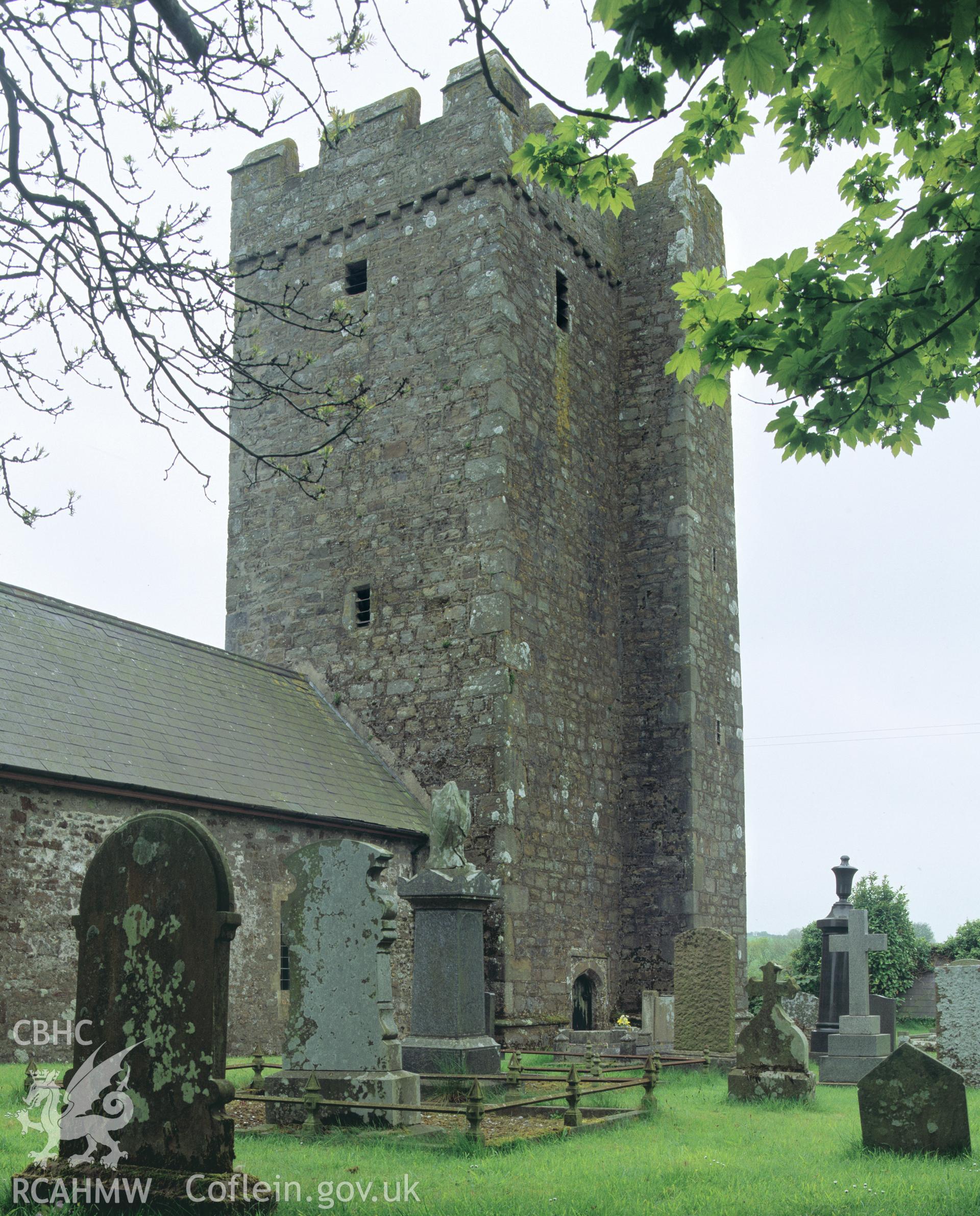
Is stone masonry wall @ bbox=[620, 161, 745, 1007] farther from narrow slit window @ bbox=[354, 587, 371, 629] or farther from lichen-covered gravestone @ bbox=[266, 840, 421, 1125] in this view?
lichen-covered gravestone @ bbox=[266, 840, 421, 1125]

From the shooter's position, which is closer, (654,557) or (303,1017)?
(303,1017)

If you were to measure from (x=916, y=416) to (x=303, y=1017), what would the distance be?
6.34 metres

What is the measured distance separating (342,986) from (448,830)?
2.57 metres

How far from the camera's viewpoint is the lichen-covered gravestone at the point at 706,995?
14734 mm

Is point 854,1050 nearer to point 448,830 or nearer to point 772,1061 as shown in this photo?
point 772,1061

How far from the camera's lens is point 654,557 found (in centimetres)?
2044

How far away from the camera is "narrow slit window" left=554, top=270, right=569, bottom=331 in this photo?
65.5ft

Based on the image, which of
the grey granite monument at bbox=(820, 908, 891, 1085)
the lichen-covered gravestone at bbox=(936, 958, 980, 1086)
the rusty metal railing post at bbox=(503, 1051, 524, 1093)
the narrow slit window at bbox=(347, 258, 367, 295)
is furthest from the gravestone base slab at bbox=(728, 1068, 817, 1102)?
the narrow slit window at bbox=(347, 258, 367, 295)

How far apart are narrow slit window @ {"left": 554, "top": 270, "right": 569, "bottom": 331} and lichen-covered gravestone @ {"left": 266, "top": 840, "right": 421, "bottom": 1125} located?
40.8 ft

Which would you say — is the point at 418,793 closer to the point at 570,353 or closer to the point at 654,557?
the point at 654,557

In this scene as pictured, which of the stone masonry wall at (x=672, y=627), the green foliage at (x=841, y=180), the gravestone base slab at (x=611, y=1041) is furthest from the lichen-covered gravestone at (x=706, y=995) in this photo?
the green foliage at (x=841, y=180)

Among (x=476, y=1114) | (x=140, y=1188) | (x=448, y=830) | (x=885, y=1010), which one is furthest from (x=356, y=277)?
(x=140, y=1188)

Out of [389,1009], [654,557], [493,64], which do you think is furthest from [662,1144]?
[493,64]

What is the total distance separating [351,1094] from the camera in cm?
917
